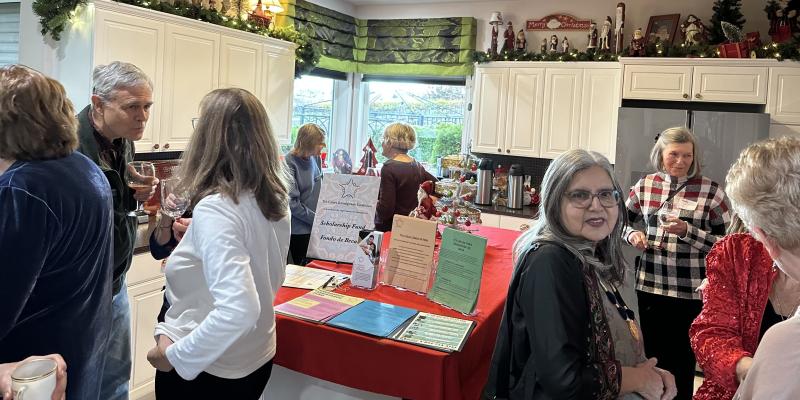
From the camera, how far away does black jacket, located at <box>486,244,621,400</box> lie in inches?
49.2

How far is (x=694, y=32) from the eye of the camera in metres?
4.43

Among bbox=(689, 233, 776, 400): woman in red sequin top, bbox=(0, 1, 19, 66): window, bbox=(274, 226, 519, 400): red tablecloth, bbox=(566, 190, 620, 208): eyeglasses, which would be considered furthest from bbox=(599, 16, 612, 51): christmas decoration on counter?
bbox=(0, 1, 19, 66): window

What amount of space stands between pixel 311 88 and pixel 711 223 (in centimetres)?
398

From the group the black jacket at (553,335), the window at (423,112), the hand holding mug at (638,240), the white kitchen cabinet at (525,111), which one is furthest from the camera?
the window at (423,112)

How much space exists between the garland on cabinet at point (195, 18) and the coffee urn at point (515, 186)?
1962 mm

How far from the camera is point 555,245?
4.37 feet

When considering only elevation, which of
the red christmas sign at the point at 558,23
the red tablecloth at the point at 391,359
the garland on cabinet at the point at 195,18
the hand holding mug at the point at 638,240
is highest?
the red christmas sign at the point at 558,23

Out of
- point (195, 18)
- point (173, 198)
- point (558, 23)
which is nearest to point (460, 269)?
point (173, 198)

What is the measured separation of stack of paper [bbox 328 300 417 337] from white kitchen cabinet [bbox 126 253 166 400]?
1.57 meters

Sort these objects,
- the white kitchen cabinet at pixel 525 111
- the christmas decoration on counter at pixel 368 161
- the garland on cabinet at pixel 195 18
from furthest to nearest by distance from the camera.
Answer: the white kitchen cabinet at pixel 525 111 < the christmas decoration on counter at pixel 368 161 < the garland on cabinet at pixel 195 18

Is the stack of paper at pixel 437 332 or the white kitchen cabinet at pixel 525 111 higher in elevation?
the white kitchen cabinet at pixel 525 111

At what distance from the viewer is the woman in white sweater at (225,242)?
141cm

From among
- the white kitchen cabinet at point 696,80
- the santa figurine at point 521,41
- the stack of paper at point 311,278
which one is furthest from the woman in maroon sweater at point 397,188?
the santa figurine at point 521,41

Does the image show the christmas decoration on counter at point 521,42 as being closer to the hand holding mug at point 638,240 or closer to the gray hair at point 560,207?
the hand holding mug at point 638,240
